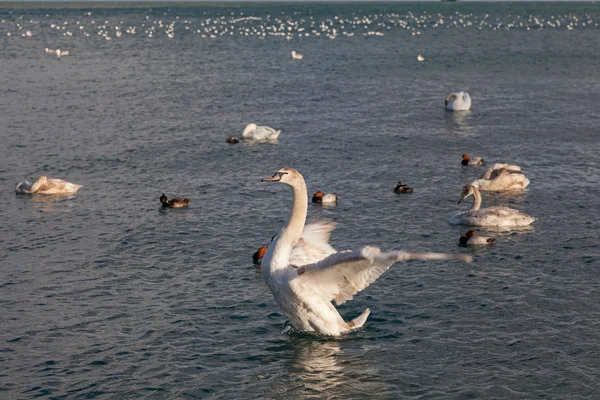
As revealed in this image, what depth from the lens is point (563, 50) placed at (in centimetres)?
8706

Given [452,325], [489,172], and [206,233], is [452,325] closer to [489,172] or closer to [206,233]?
[206,233]

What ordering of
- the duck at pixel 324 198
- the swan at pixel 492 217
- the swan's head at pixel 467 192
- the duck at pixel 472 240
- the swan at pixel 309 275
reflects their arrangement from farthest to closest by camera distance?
the duck at pixel 324 198 → the swan's head at pixel 467 192 → the swan at pixel 492 217 → the duck at pixel 472 240 → the swan at pixel 309 275

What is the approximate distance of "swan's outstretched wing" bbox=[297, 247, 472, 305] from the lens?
551 inches

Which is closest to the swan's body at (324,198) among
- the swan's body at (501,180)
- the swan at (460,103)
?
the swan's body at (501,180)

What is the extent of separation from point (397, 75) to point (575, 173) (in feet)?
116

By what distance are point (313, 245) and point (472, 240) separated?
6234 millimetres

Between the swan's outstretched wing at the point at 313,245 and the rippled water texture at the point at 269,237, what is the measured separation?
1502 mm

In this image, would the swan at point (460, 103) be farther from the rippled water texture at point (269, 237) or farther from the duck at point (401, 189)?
the duck at point (401, 189)

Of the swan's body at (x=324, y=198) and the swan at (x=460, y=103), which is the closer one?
the swan's body at (x=324, y=198)

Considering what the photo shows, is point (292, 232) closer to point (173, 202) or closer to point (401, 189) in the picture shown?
point (173, 202)

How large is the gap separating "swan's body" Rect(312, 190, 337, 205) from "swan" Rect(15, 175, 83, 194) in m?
7.99

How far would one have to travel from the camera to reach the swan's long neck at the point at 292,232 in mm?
16219

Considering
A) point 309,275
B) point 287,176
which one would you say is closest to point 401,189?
point 287,176

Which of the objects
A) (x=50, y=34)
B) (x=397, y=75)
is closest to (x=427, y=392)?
(x=397, y=75)
